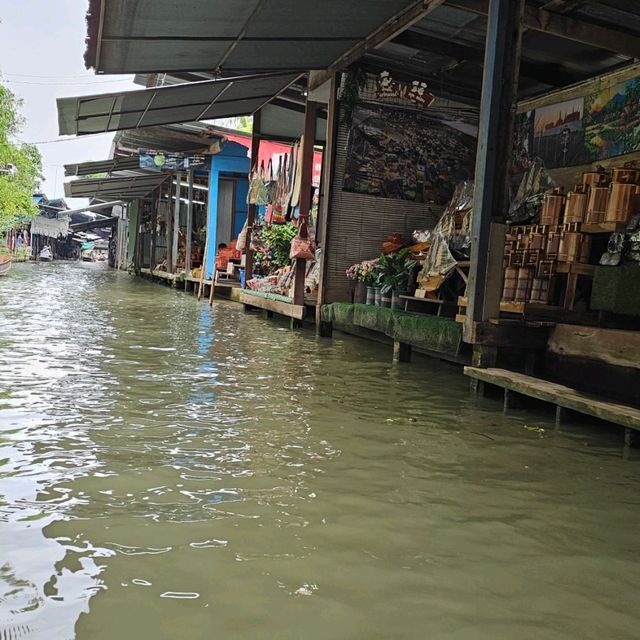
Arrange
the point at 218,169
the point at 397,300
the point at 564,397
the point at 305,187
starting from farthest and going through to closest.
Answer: the point at 218,169 < the point at 305,187 < the point at 397,300 < the point at 564,397

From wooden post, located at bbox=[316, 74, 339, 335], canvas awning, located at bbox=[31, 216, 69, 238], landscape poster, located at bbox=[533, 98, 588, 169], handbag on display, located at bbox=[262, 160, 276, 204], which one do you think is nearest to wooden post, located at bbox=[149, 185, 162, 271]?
canvas awning, located at bbox=[31, 216, 69, 238]

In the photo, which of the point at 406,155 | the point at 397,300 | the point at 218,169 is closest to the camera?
the point at 397,300

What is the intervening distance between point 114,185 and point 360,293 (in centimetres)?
1776

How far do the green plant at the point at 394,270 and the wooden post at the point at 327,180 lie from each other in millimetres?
1144

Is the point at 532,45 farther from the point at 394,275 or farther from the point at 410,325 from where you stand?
the point at 410,325

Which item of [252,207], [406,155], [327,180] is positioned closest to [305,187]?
[327,180]

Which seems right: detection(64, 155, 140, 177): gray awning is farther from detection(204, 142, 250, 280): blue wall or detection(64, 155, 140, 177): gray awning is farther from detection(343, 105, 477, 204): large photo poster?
detection(343, 105, 477, 204): large photo poster

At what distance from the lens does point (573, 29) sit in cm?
675

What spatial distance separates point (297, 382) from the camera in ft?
19.6

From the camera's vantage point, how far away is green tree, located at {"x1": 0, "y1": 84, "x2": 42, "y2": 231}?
23.5 metres

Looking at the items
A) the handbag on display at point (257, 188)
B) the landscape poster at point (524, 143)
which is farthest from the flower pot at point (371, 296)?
the handbag on display at point (257, 188)

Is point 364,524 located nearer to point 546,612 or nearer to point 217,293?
point 546,612

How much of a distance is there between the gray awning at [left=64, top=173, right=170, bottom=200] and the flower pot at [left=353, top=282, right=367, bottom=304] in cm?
1506

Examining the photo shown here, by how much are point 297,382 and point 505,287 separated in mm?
2701
